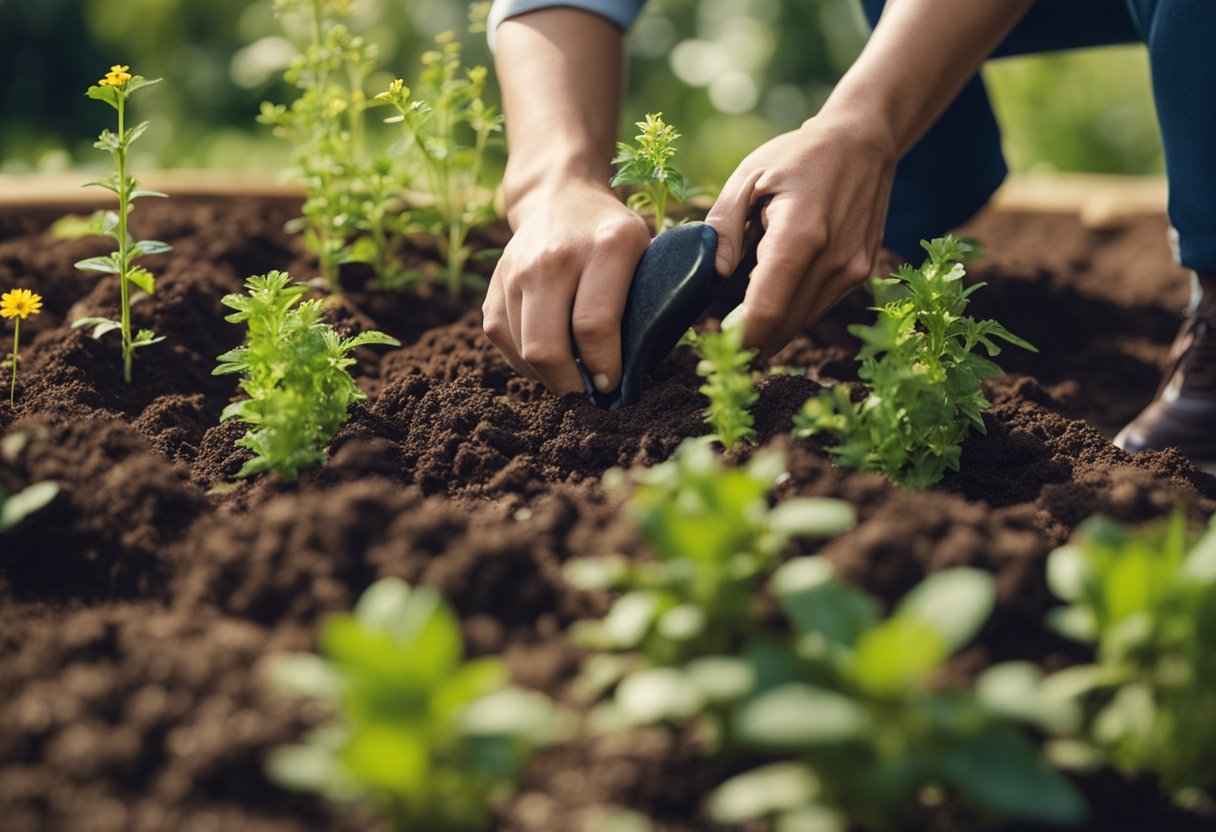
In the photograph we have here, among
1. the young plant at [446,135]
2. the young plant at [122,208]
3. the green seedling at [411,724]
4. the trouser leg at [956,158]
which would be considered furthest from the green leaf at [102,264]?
the trouser leg at [956,158]

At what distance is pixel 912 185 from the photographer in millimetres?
3053

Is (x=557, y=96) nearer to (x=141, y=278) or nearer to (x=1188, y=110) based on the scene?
(x=141, y=278)

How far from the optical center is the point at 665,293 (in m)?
1.85

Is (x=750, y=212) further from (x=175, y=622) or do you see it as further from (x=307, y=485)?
(x=175, y=622)

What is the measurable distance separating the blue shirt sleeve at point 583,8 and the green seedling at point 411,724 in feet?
5.58

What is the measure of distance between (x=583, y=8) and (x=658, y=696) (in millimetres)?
1774

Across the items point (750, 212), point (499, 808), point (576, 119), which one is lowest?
point (499, 808)

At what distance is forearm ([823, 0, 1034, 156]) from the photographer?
2057mm

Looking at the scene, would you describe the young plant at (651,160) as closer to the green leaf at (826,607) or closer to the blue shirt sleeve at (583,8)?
the blue shirt sleeve at (583,8)

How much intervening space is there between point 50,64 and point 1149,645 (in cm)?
549

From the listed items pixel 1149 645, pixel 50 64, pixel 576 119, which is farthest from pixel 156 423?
pixel 50 64

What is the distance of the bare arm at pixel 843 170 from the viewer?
1.86m

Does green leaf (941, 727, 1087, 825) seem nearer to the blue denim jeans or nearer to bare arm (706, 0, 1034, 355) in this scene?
bare arm (706, 0, 1034, 355)

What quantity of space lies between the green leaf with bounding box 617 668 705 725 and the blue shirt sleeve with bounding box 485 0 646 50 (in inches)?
67.7
